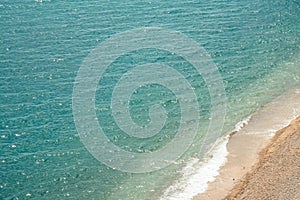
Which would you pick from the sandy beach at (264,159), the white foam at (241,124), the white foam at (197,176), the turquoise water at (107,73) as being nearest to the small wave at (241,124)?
the white foam at (241,124)

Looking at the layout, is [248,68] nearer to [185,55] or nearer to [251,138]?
[185,55]

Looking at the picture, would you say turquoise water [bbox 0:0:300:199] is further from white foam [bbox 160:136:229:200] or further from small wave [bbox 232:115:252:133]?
white foam [bbox 160:136:229:200]

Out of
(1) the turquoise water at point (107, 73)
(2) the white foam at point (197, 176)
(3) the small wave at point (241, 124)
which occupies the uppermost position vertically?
(1) the turquoise water at point (107, 73)

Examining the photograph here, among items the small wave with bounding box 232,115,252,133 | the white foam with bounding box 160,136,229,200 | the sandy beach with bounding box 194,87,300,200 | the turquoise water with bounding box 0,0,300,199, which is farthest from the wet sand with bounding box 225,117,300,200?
the turquoise water with bounding box 0,0,300,199

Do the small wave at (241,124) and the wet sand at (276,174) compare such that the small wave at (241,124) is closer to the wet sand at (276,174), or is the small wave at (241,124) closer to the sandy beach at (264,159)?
the sandy beach at (264,159)

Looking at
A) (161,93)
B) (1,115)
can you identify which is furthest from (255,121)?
(1,115)

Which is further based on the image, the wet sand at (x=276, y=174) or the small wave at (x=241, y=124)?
the small wave at (x=241, y=124)

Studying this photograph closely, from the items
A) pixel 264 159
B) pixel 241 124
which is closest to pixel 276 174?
pixel 264 159
